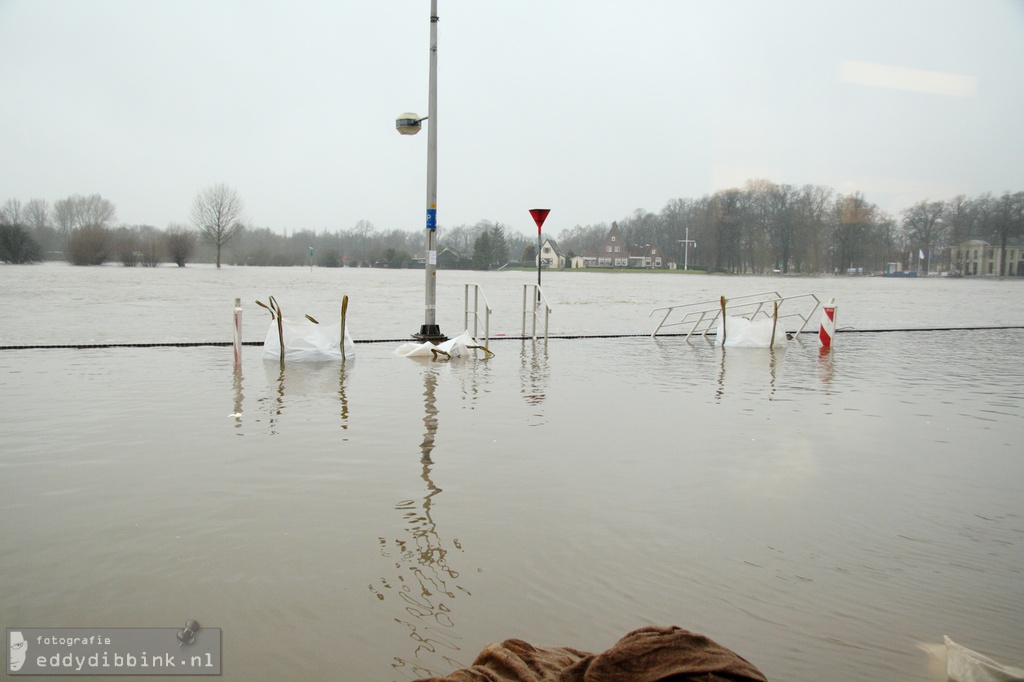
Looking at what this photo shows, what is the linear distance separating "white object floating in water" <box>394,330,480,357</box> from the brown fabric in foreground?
393 inches

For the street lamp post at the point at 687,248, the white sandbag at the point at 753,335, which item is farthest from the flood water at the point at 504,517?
the street lamp post at the point at 687,248

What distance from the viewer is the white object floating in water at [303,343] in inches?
472

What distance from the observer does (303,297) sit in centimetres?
3816

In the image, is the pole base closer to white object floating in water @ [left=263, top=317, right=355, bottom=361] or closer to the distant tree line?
white object floating in water @ [left=263, top=317, right=355, bottom=361]

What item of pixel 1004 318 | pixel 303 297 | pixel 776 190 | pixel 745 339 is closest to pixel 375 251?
pixel 776 190

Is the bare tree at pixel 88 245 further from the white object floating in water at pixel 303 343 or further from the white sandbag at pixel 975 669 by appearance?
the white sandbag at pixel 975 669

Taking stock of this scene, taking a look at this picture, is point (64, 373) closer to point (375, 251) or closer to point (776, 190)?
point (776, 190)

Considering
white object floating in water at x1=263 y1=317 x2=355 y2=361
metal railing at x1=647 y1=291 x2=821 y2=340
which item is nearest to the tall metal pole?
white object floating in water at x1=263 y1=317 x2=355 y2=361

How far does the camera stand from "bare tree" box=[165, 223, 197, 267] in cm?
9700

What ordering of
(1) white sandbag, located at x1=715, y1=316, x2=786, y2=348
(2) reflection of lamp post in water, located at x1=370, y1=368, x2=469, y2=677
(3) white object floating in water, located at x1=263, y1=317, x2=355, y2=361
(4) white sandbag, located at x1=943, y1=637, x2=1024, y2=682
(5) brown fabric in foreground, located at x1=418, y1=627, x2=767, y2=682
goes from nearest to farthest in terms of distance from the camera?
1. (5) brown fabric in foreground, located at x1=418, y1=627, x2=767, y2=682
2. (4) white sandbag, located at x1=943, y1=637, x2=1024, y2=682
3. (2) reflection of lamp post in water, located at x1=370, y1=368, x2=469, y2=677
4. (3) white object floating in water, located at x1=263, y1=317, x2=355, y2=361
5. (1) white sandbag, located at x1=715, y1=316, x2=786, y2=348

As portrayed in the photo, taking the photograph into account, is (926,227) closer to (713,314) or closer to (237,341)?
(713,314)

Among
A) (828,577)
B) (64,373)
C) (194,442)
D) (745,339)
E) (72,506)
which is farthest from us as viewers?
(745,339)

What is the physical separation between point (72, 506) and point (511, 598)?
117 inches

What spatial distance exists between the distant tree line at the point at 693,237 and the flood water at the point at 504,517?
9032cm
